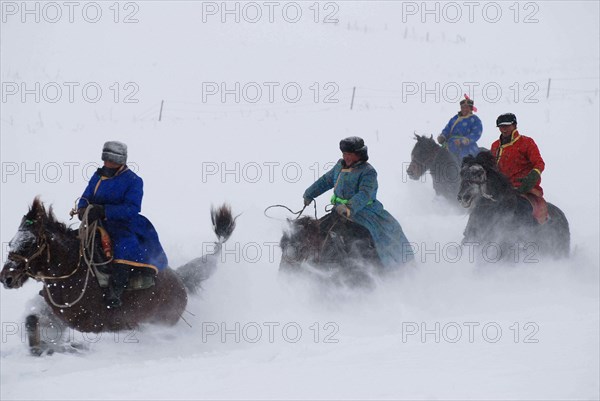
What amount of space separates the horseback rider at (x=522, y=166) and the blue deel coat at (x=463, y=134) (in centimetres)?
414

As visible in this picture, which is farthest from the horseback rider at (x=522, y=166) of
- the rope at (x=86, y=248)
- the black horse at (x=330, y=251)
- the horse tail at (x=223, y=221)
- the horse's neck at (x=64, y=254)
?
the horse's neck at (x=64, y=254)

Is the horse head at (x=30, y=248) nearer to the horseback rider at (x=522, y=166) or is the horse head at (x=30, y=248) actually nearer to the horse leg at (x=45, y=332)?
the horse leg at (x=45, y=332)

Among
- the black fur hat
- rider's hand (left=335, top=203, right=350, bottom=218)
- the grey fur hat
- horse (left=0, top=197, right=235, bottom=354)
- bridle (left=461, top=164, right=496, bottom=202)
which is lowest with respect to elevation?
horse (left=0, top=197, right=235, bottom=354)

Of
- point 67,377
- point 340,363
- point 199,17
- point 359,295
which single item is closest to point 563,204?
point 359,295

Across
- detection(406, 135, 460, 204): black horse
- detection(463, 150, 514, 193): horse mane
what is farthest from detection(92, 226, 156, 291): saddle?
detection(406, 135, 460, 204): black horse

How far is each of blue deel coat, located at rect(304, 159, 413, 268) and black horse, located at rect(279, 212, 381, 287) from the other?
13cm

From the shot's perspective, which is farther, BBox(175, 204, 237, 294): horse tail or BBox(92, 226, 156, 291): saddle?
BBox(175, 204, 237, 294): horse tail

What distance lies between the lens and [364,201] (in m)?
8.15

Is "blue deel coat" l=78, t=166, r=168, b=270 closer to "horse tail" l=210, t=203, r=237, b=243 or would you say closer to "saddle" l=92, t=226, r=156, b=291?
"saddle" l=92, t=226, r=156, b=291

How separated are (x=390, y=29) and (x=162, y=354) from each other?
33052 millimetres

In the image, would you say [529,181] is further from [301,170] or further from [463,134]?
[301,170]

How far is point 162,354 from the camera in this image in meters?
7.08

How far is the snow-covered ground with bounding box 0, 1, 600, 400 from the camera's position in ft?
19.5

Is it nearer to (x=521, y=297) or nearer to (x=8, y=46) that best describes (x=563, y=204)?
(x=521, y=297)
